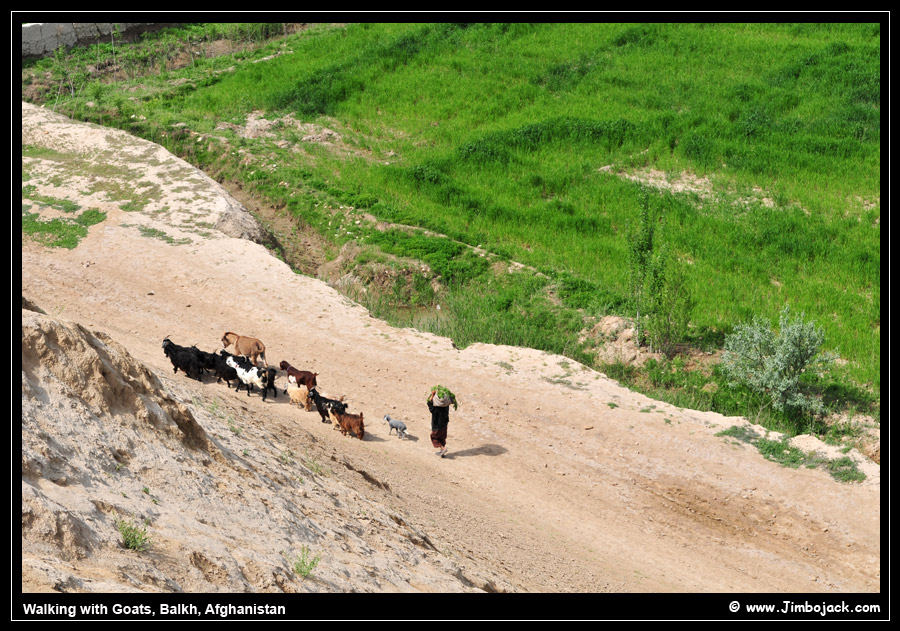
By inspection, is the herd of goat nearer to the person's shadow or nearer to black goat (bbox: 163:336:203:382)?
black goat (bbox: 163:336:203:382)

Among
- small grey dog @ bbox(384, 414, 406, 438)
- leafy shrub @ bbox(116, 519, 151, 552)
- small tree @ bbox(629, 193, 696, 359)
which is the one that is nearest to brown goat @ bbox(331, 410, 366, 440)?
small grey dog @ bbox(384, 414, 406, 438)

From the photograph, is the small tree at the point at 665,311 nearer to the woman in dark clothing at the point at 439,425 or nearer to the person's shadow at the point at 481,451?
the person's shadow at the point at 481,451

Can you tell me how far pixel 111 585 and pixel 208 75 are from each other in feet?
112

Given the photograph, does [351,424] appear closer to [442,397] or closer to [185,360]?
[442,397]

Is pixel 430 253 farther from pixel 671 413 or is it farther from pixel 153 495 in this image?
pixel 153 495

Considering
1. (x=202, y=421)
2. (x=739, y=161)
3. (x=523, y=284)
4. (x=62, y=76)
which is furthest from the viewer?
(x=62, y=76)

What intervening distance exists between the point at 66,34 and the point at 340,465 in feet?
120

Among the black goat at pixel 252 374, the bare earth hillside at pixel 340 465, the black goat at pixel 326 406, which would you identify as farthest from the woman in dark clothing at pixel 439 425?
the black goat at pixel 252 374

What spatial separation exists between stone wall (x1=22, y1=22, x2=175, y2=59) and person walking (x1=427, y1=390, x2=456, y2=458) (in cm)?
3321

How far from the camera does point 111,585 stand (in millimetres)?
5566

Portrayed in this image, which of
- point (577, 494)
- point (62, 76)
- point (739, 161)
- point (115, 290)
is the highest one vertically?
point (62, 76)

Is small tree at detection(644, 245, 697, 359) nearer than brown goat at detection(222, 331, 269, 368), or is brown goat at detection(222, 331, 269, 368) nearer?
brown goat at detection(222, 331, 269, 368)

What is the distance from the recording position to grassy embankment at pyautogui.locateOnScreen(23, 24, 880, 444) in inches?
738
